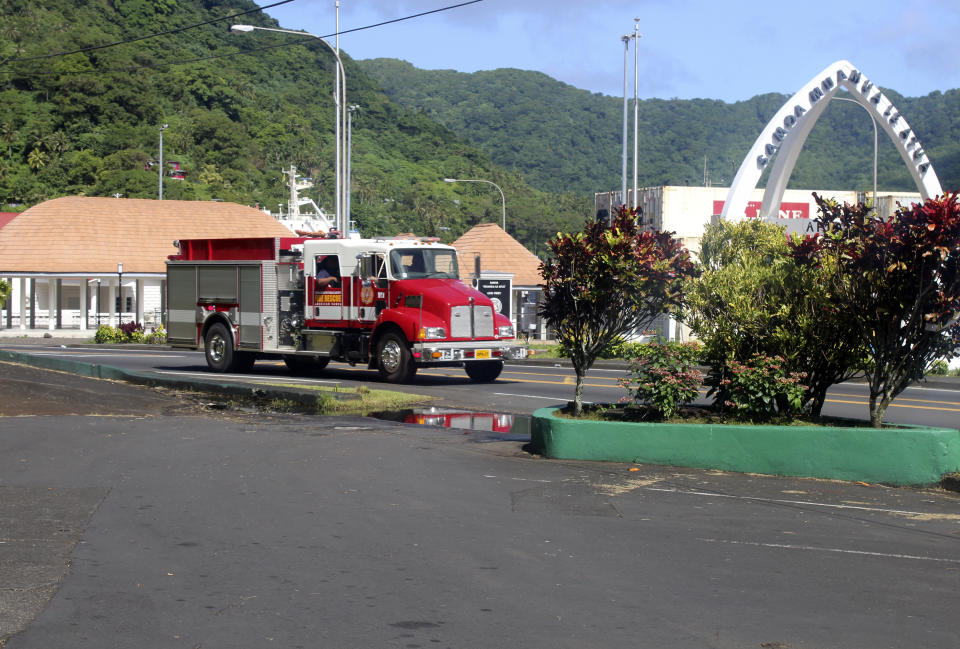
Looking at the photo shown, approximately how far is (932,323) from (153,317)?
144 ft

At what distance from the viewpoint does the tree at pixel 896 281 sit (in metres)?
10.1

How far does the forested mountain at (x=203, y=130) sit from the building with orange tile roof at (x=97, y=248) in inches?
1027

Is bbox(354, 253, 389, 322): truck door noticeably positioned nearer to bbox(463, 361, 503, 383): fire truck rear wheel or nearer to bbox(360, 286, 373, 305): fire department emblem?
bbox(360, 286, 373, 305): fire department emblem

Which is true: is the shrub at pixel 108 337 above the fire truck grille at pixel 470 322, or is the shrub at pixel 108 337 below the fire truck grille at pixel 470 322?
below

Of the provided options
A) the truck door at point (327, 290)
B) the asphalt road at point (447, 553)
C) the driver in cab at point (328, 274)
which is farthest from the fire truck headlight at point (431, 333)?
the asphalt road at point (447, 553)

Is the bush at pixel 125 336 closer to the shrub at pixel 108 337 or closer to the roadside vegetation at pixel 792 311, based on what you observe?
the shrub at pixel 108 337

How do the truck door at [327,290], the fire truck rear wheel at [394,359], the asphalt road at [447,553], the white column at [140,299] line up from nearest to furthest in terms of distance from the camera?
the asphalt road at [447,553]
the fire truck rear wheel at [394,359]
the truck door at [327,290]
the white column at [140,299]

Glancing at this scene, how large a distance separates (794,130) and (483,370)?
2222cm

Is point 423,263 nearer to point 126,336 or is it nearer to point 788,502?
point 788,502

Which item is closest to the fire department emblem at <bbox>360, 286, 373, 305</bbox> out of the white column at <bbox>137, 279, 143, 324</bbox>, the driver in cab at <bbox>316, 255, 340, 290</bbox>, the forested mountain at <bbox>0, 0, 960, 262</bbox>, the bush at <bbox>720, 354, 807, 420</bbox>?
the driver in cab at <bbox>316, 255, 340, 290</bbox>

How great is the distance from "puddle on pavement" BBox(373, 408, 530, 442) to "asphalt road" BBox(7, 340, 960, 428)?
73 cm

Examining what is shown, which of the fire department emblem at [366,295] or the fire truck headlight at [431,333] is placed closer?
the fire truck headlight at [431,333]

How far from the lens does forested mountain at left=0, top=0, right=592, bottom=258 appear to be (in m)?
82.9

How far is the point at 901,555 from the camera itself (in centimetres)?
741
